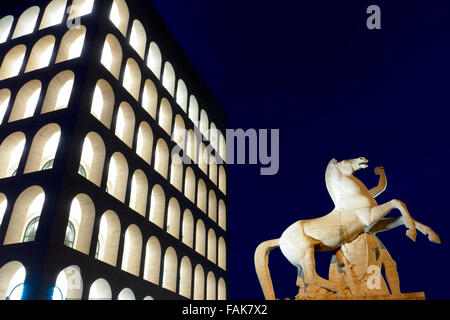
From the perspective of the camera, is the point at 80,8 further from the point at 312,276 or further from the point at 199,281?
the point at 312,276

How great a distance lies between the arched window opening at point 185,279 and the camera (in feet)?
99.5

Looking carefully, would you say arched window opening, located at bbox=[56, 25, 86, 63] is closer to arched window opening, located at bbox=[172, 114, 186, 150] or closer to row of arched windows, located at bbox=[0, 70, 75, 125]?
row of arched windows, located at bbox=[0, 70, 75, 125]

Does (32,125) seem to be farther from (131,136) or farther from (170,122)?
(170,122)

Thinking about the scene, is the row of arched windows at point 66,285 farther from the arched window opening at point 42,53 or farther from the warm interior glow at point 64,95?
the arched window opening at point 42,53

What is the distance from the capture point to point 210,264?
114 ft

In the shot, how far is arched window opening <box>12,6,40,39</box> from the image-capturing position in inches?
1117

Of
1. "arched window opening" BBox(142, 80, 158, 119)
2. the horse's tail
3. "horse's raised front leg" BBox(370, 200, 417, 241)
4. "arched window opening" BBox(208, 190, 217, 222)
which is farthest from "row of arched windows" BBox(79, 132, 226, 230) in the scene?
"horse's raised front leg" BBox(370, 200, 417, 241)

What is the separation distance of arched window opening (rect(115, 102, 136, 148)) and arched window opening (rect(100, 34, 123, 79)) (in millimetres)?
2159

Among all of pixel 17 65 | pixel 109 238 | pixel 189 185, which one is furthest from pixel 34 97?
pixel 189 185

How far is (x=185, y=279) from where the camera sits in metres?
30.5

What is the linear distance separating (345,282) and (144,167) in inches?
825

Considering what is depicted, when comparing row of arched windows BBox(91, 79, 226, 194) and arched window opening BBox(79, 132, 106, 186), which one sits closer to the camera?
arched window opening BBox(79, 132, 106, 186)

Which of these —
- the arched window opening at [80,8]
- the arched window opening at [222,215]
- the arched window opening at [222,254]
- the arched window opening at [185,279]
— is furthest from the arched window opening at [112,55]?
the arched window opening at [222,254]
